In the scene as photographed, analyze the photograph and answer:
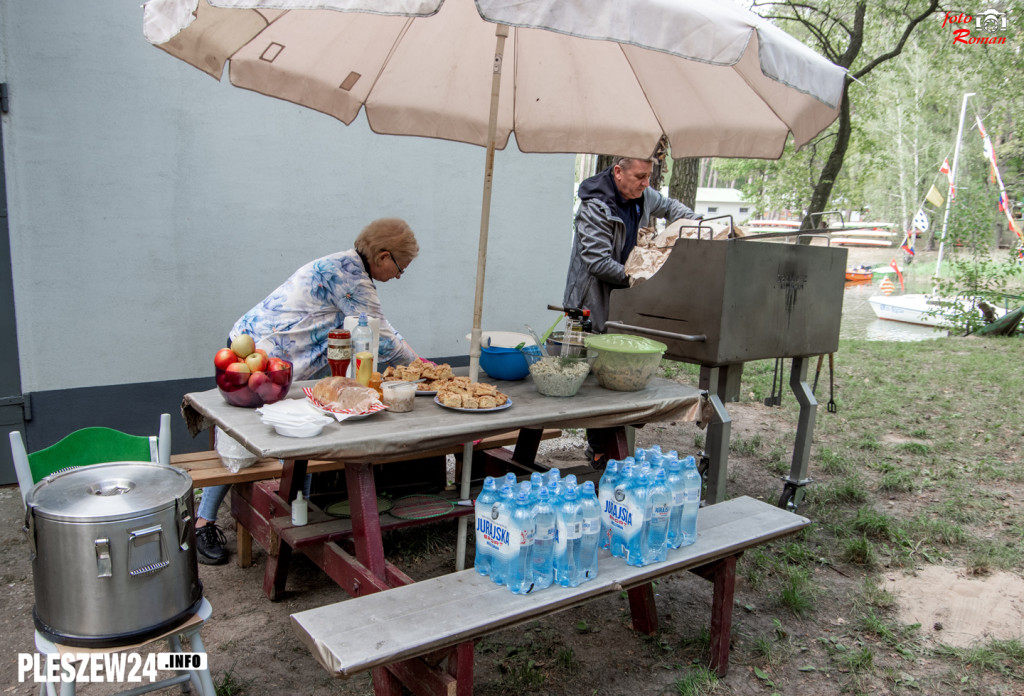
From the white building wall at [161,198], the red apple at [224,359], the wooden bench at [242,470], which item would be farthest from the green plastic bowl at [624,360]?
the white building wall at [161,198]

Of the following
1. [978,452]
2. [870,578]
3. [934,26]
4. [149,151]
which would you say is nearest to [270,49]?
[149,151]

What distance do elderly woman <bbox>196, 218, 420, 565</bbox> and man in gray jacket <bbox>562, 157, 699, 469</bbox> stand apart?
1292 mm

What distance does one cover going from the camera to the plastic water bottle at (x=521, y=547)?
89.6 inches

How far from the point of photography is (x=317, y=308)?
3699mm

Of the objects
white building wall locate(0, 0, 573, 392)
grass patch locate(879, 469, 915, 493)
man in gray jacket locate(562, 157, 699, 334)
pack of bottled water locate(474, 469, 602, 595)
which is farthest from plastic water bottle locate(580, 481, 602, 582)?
grass patch locate(879, 469, 915, 493)

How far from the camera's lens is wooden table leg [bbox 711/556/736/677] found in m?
2.97

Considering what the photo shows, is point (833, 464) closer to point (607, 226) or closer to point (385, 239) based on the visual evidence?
point (607, 226)

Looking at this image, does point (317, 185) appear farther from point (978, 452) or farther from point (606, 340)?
point (978, 452)

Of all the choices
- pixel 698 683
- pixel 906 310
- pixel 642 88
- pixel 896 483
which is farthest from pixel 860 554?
pixel 906 310

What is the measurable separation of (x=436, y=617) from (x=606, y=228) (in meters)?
3.04

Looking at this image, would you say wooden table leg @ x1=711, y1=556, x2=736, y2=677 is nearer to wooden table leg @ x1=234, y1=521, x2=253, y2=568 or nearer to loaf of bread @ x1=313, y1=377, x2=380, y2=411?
loaf of bread @ x1=313, y1=377, x2=380, y2=411

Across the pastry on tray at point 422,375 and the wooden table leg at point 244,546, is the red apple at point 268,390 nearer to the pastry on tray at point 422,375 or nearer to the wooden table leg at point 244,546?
the pastry on tray at point 422,375

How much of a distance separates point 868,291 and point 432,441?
31.2 metres

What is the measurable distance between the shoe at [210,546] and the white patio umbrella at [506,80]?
1678mm
